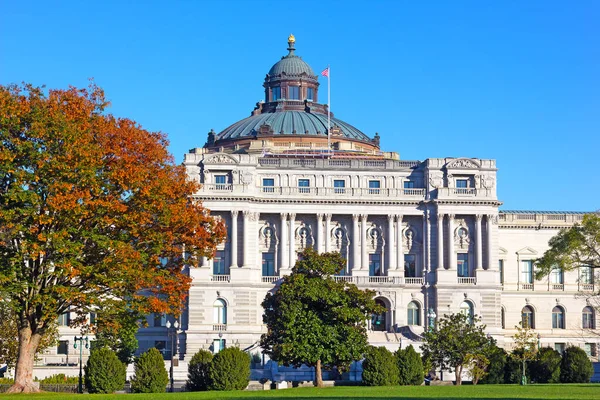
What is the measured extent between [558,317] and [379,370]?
52679mm

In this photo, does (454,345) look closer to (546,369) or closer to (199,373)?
(546,369)

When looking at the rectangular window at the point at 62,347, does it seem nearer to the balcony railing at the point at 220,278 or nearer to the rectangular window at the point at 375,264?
the balcony railing at the point at 220,278

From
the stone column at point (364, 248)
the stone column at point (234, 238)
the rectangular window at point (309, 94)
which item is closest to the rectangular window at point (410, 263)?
the stone column at point (364, 248)

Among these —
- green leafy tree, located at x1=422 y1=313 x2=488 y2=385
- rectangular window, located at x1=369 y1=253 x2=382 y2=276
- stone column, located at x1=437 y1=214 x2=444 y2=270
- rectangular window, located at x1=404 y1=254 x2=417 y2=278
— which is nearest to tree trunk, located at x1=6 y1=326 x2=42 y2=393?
green leafy tree, located at x1=422 y1=313 x2=488 y2=385

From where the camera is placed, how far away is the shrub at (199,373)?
88562 millimetres

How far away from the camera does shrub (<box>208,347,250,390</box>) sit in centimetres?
8750

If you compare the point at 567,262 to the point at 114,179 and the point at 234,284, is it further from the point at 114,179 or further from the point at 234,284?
the point at 234,284

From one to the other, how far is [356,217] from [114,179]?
60.1m

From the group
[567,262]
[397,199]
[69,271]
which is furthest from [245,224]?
[69,271]

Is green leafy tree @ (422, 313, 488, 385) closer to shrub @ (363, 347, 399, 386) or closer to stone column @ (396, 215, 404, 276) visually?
shrub @ (363, 347, 399, 386)

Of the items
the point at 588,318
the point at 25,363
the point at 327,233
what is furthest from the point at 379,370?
the point at 588,318

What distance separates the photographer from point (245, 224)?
128 meters

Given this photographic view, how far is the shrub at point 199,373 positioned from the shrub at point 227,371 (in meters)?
0.65

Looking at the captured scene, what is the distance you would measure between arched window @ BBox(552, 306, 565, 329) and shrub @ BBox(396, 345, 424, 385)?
4680 cm
